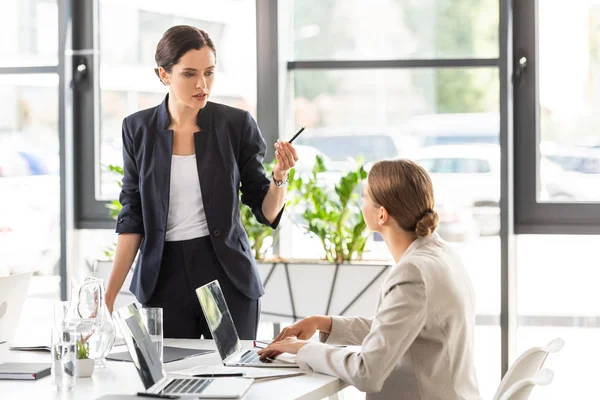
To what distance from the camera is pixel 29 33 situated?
4934 mm

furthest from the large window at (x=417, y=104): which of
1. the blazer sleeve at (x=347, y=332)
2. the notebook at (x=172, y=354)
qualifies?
the notebook at (x=172, y=354)

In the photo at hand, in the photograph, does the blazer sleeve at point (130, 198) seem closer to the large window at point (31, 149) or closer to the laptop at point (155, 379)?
the laptop at point (155, 379)

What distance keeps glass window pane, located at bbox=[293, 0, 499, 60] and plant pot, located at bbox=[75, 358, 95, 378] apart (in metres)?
2.69

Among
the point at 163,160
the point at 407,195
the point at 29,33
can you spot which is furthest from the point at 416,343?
the point at 29,33

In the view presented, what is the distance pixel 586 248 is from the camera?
4.21 metres

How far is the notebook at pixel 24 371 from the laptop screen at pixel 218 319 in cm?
42

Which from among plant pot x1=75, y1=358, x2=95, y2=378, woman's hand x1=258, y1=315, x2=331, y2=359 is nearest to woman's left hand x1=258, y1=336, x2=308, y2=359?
woman's hand x1=258, y1=315, x2=331, y2=359

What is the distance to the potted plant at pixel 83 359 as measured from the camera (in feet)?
7.03

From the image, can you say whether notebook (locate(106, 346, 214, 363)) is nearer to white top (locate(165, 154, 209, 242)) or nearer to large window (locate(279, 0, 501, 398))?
white top (locate(165, 154, 209, 242))

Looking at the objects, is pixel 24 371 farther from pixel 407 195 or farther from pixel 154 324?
pixel 407 195

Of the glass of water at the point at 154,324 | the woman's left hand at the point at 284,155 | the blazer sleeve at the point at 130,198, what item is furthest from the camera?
the blazer sleeve at the point at 130,198

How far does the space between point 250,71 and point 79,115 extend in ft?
3.36

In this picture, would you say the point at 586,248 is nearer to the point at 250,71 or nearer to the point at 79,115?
the point at 250,71

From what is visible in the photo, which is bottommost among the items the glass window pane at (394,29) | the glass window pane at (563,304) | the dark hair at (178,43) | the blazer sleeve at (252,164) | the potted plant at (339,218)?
the glass window pane at (563,304)
